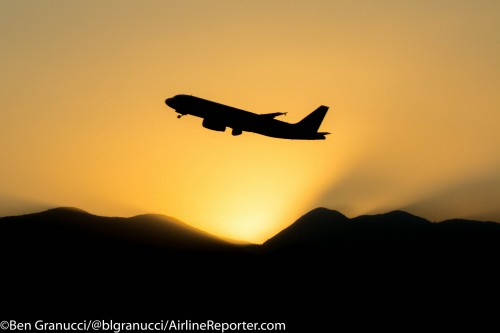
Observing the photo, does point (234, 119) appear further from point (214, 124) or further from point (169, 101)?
point (169, 101)

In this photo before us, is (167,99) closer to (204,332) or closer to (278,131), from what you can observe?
(278,131)

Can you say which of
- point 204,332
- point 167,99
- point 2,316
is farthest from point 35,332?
point 167,99

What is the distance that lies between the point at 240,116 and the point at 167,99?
512 inches

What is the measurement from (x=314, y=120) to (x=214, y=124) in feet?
86.0

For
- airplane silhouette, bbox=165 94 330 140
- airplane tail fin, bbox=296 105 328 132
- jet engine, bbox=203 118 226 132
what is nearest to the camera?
jet engine, bbox=203 118 226 132

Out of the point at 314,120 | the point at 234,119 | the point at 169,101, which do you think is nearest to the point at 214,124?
the point at 234,119

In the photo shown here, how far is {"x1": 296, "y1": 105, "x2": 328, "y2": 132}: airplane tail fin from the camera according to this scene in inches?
4065

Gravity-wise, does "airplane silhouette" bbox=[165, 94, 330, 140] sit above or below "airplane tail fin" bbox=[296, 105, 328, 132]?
below

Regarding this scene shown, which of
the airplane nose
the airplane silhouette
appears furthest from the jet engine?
the airplane nose

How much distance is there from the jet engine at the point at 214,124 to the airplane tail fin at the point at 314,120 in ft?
64.0

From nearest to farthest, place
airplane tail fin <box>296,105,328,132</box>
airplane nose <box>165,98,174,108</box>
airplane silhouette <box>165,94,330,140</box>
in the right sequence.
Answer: airplane silhouette <box>165,94,330,140</box>
airplane nose <box>165,98,174,108</box>
airplane tail fin <box>296,105,328,132</box>

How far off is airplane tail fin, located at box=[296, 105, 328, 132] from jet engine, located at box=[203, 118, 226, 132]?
64.0 ft

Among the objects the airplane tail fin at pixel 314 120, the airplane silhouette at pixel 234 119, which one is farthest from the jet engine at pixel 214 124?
the airplane tail fin at pixel 314 120

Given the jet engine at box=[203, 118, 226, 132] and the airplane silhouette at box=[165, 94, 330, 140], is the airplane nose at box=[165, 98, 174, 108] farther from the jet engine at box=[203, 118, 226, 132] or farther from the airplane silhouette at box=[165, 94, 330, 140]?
the jet engine at box=[203, 118, 226, 132]
